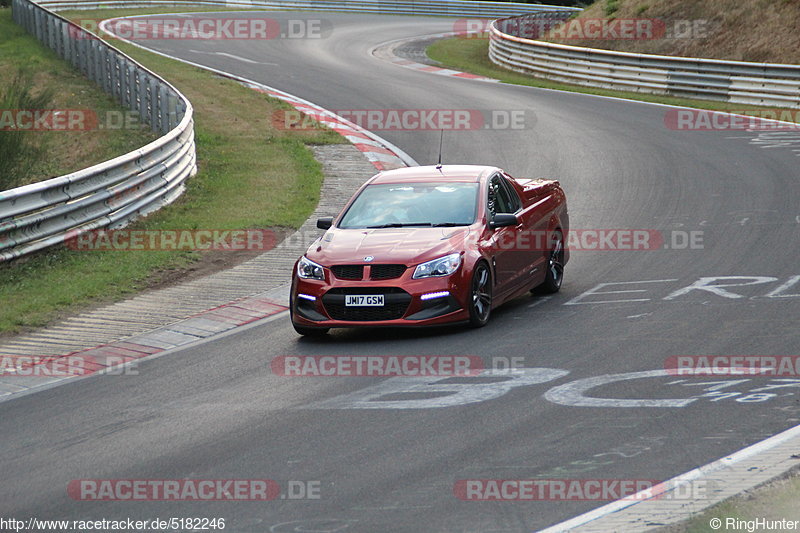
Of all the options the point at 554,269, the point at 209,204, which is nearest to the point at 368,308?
the point at 554,269

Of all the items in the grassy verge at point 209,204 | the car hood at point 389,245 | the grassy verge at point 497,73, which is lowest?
the grassy verge at point 209,204

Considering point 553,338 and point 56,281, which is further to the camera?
point 56,281

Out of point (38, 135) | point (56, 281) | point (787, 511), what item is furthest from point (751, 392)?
point (38, 135)

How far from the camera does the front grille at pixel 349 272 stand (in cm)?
1096

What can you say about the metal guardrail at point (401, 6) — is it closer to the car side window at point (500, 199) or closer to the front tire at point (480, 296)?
the car side window at point (500, 199)

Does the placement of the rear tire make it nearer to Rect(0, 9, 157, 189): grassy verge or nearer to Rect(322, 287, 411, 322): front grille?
Rect(322, 287, 411, 322): front grille

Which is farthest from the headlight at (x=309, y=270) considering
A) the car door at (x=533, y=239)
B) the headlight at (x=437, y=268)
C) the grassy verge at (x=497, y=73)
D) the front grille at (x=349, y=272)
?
the grassy verge at (x=497, y=73)

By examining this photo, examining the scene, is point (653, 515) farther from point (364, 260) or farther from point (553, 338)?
point (364, 260)

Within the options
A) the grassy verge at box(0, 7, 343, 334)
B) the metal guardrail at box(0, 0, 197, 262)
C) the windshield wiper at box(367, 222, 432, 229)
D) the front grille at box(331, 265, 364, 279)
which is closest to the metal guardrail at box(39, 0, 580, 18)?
the grassy verge at box(0, 7, 343, 334)

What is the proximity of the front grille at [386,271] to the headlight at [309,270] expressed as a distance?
1.64 feet

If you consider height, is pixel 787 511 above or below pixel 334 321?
above

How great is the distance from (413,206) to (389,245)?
3.26ft

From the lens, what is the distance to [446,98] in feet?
96.2

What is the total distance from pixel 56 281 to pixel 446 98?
679 inches
